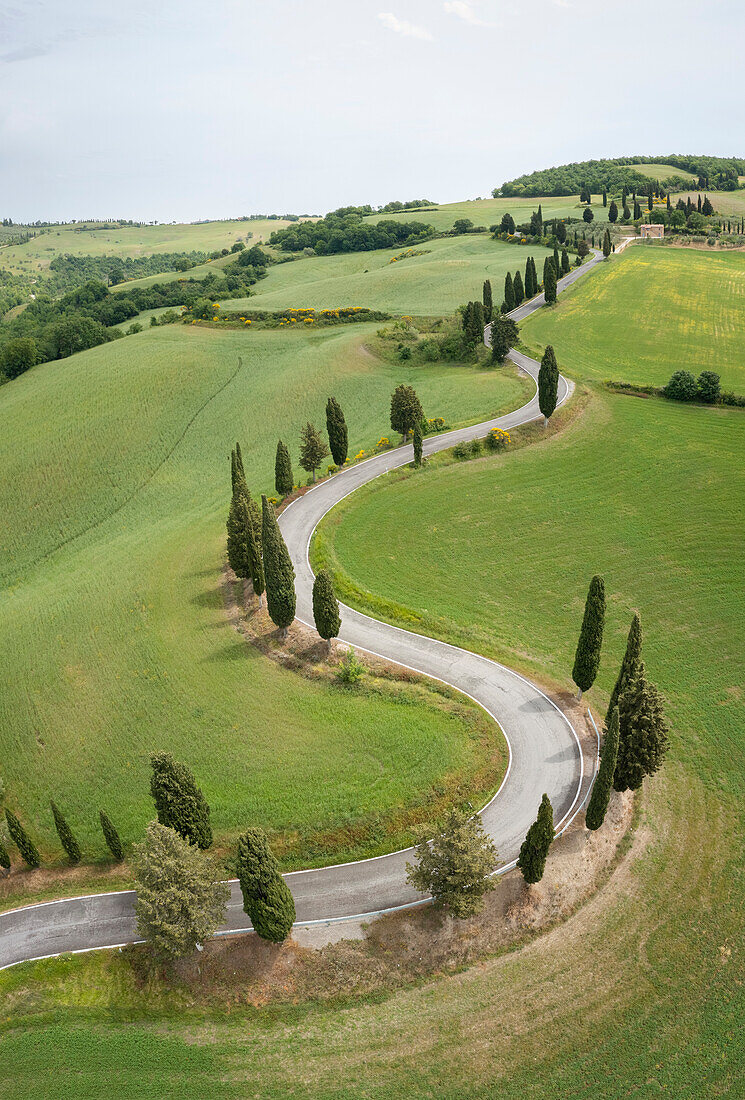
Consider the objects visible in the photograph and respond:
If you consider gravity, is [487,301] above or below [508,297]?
below

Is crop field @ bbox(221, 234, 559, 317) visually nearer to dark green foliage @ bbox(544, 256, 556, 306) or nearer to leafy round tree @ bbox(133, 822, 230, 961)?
dark green foliage @ bbox(544, 256, 556, 306)

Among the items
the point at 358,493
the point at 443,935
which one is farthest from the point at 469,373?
the point at 443,935

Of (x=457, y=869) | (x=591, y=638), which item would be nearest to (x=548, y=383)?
(x=591, y=638)

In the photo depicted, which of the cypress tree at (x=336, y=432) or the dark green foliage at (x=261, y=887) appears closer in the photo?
the dark green foliage at (x=261, y=887)

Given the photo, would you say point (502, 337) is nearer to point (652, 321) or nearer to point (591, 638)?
point (652, 321)

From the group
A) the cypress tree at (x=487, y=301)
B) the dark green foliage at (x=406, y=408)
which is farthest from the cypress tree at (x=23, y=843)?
the cypress tree at (x=487, y=301)

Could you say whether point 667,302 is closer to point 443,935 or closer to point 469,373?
point 469,373

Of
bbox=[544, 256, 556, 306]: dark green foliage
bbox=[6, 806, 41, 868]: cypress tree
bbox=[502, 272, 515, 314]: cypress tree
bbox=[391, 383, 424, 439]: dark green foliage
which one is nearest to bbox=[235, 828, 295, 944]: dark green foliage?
bbox=[6, 806, 41, 868]: cypress tree

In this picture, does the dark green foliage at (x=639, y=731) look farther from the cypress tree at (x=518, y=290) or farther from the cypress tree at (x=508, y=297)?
the cypress tree at (x=518, y=290)
